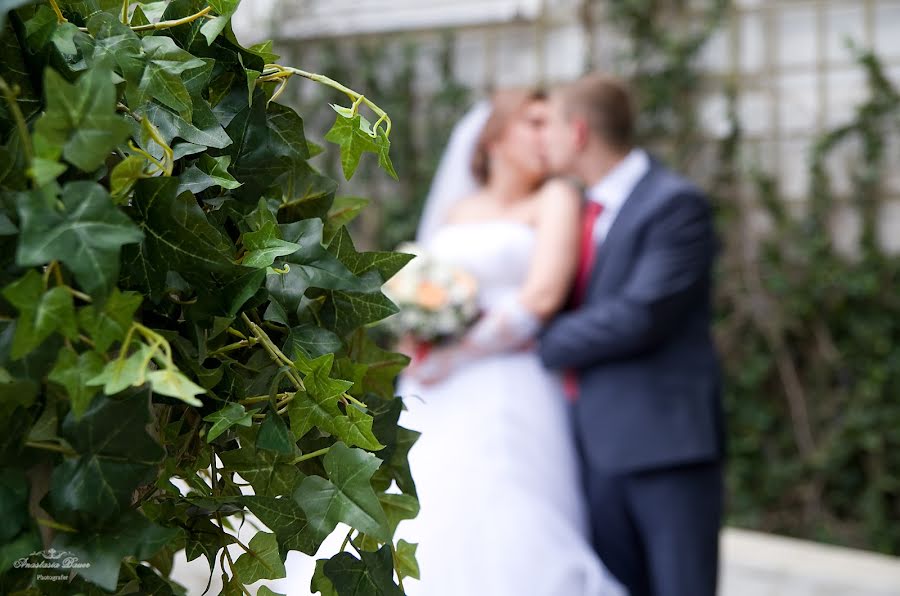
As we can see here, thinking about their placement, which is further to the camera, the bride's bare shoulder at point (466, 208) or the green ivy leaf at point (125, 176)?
the bride's bare shoulder at point (466, 208)

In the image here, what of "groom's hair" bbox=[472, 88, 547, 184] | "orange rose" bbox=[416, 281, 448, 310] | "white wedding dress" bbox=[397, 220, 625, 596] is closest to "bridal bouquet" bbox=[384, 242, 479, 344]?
"orange rose" bbox=[416, 281, 448, 310]

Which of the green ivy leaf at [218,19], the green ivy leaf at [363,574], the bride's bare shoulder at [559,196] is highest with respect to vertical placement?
the green ivy leaf at [218,19]

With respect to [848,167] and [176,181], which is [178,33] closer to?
[176,181]

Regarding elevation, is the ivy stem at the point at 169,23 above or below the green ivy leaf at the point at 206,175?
above

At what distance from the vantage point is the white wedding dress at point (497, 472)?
1697 mm

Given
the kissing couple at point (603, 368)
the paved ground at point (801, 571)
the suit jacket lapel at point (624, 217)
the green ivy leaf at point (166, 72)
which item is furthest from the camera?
the paved ground at point (801, 571)

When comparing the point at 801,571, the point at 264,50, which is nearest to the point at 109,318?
the point at 264,50

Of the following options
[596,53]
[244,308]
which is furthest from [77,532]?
[596,53]

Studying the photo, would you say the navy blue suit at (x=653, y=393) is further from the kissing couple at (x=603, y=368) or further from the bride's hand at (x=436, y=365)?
the bride's hand at (x=436, y=365)

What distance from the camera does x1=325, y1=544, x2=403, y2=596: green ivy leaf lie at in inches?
19.3

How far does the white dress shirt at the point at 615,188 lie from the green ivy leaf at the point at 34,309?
2346 millimetres

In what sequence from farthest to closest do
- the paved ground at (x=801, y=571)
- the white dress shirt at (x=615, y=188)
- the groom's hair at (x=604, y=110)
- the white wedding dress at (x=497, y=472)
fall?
1. the paved ground at (x=801, y=571)
2. the groom's hair at (x=604, y=110)
3. the white dress shirt at (x=615, y=188)
4. the white wedding dress at (x=497, y=472)

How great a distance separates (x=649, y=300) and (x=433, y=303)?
604mm

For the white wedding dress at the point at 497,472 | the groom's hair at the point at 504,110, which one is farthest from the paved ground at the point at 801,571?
the groom's hair at the point at 504,110
